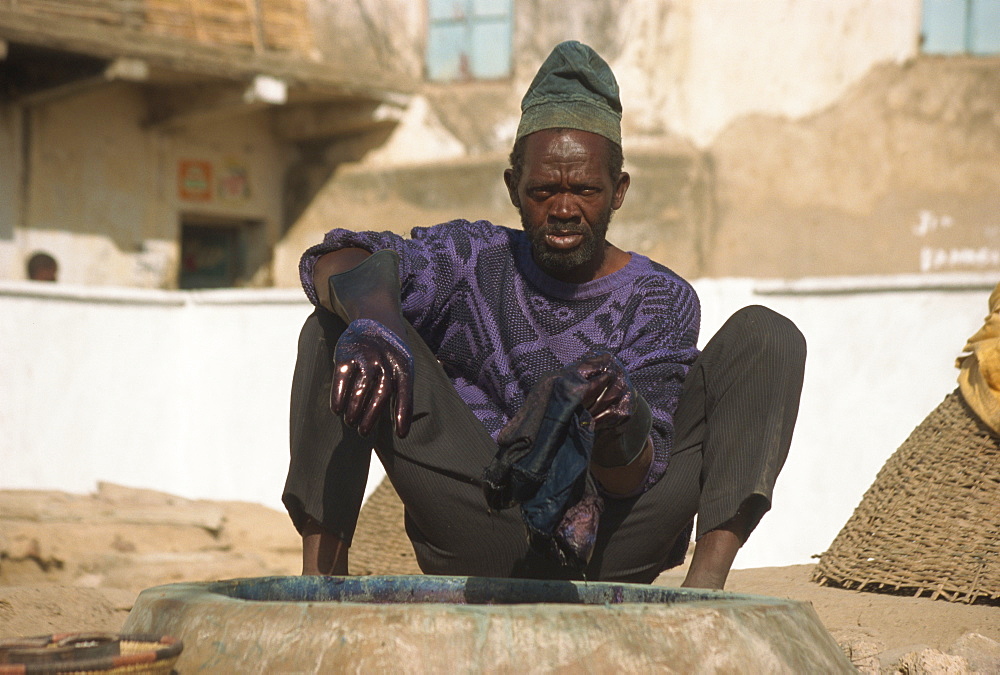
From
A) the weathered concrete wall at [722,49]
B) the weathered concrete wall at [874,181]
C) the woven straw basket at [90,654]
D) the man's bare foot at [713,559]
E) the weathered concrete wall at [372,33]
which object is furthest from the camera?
the weathered concrete wall at [372,33]

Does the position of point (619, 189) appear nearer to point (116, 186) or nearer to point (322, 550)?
point (322, 550)

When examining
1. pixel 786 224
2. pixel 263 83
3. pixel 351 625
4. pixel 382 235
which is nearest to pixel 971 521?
pixel 382 235

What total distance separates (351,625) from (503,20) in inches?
364

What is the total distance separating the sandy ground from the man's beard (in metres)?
0.99

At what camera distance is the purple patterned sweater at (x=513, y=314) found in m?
2.38

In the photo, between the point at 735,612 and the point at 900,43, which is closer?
the point at 735,612

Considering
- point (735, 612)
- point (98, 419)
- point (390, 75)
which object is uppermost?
point (390, 75)

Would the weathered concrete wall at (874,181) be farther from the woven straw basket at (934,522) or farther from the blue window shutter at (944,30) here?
the woven straw basket at (934,522)

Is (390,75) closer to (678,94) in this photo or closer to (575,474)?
(678,94)

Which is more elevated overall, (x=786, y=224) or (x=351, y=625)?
(x=786, y=224)

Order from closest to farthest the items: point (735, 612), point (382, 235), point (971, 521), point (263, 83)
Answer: point (735, 612)
point (382, 235)
point (971, 521)
point (263, 83)

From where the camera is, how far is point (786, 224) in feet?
30.0

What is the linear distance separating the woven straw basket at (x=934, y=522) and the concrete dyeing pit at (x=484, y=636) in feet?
6.11

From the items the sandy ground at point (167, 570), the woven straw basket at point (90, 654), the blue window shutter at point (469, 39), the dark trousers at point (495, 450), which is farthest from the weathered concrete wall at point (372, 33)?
the woven straw basket at point (90, 654)
